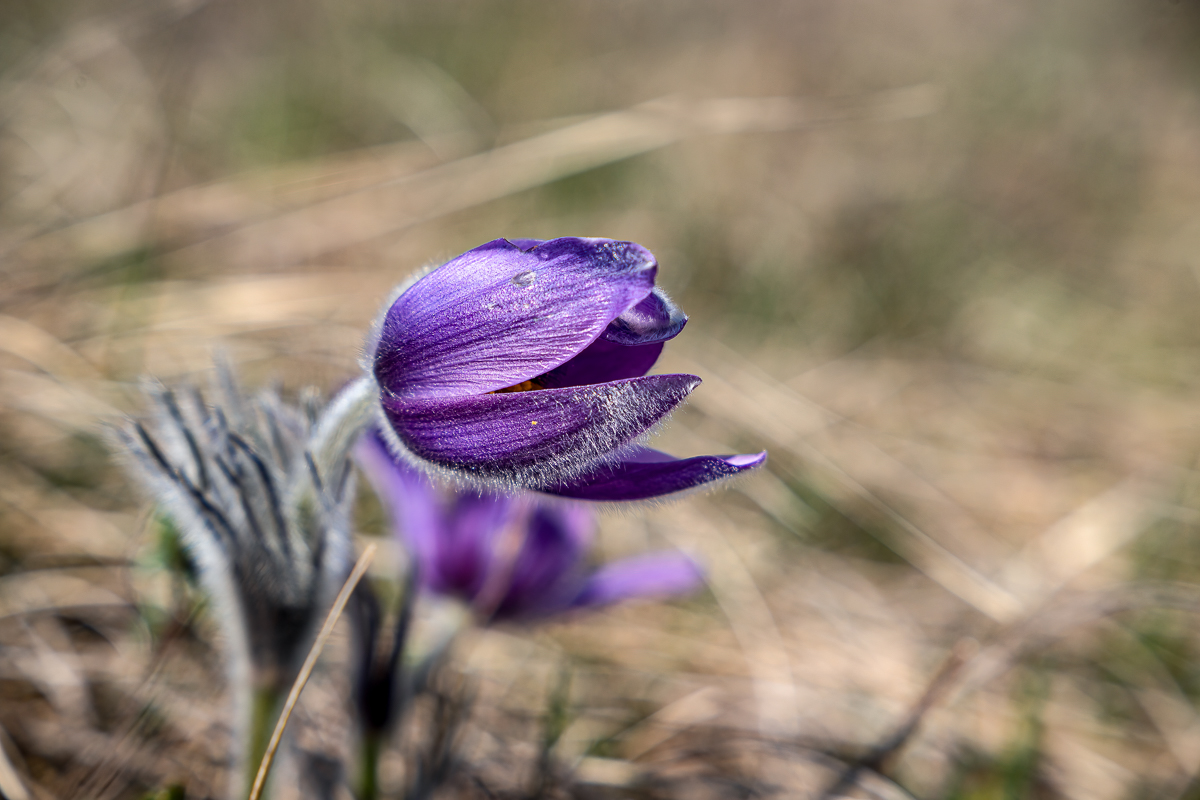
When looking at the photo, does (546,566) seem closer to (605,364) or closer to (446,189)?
(605,364)

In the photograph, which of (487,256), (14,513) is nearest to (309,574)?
(487,256)

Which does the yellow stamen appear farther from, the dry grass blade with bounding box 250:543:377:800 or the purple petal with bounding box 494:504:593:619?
the purple petal with bounding box 494:504:593:619

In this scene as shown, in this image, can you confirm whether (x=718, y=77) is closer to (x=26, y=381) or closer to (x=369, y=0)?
(x=369, y=0)

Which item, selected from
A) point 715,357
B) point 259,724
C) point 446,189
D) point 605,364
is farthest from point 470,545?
point 446,189

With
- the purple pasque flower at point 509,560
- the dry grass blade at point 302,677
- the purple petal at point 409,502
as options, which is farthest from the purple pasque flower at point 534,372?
the purple pasque flower at point 509,560

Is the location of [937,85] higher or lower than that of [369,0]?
lower

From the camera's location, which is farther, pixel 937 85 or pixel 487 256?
pixel 937 85

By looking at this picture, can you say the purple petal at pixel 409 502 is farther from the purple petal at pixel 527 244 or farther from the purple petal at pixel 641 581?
the purple petal at pixel 527 244
